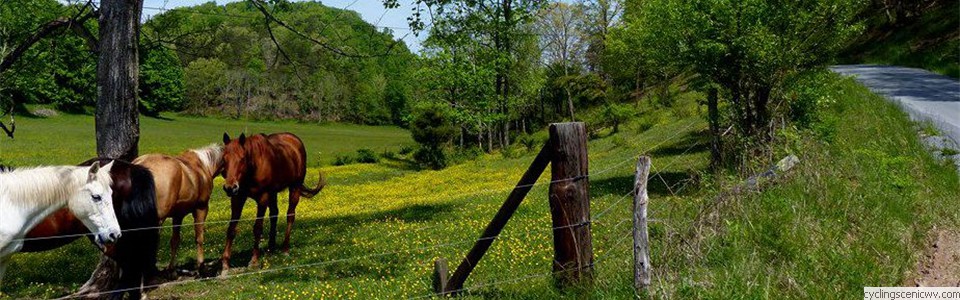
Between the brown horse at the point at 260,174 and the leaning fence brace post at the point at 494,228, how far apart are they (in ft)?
15.0

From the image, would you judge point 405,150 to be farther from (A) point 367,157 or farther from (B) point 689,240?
(B) point 689,240

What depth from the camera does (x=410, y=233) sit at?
12.2m

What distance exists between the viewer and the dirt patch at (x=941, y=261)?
6023 millimetres

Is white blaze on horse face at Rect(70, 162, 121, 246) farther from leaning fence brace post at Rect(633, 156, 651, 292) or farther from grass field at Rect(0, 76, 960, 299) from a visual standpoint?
leaning fence brace post at Rect(633, 156, 651, 292)

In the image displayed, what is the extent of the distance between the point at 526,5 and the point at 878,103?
25422 millimetres

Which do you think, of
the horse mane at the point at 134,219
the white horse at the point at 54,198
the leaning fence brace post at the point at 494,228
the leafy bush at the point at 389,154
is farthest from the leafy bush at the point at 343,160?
the leaning fence brace post at the point at 494,228

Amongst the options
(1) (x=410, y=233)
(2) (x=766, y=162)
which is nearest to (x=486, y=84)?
(1) (x=410, y=233)

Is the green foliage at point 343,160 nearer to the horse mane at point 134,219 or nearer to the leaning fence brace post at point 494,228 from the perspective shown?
the horse mane at point 134,219

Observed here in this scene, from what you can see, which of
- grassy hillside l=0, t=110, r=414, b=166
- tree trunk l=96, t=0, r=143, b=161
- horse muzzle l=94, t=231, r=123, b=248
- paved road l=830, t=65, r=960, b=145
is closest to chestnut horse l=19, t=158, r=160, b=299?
horse muzzle l=94, t=231, r=123, b=248

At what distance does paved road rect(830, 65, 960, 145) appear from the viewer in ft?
44.9

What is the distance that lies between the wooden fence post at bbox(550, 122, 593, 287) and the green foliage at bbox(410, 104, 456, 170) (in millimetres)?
36726

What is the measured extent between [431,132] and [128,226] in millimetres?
36172

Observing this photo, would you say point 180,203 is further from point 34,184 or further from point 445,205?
point 445,205

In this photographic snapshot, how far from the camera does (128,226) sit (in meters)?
7.44
